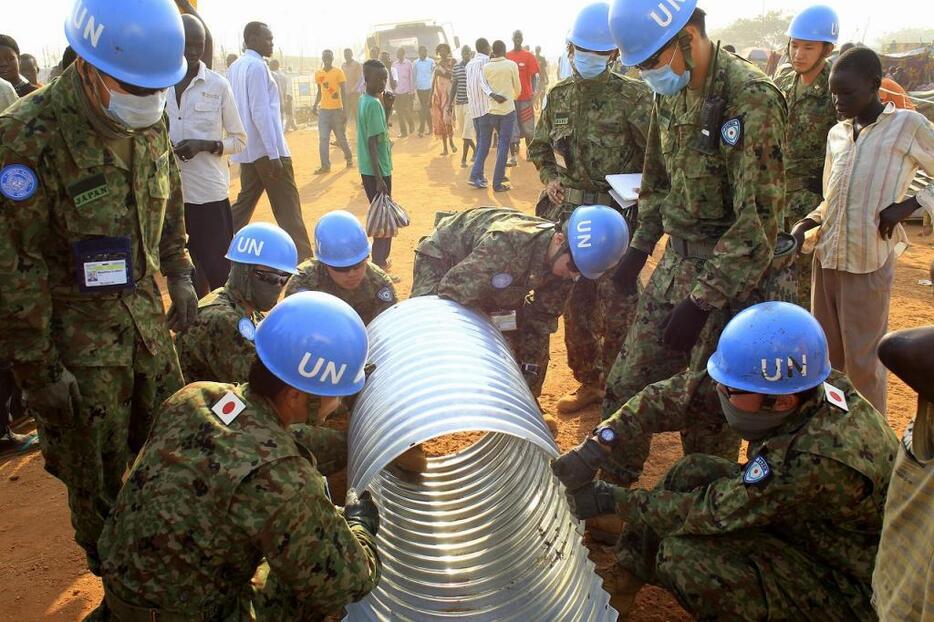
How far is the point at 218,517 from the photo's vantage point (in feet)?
7.58

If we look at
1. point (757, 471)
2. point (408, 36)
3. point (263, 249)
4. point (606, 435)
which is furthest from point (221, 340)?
point (408, 36)

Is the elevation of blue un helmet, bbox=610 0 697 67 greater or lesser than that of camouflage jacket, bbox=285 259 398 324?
greater

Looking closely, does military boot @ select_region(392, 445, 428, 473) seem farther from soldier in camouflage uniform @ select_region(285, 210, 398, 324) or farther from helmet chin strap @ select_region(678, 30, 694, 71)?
helmet chin strap @ select_region(678, 30, 694, 71)

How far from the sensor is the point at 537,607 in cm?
334

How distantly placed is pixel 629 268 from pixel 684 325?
81cm

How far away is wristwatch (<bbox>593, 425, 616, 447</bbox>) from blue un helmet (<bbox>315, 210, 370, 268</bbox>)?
210 centimetres

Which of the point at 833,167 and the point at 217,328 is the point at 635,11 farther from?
the point at 217,328

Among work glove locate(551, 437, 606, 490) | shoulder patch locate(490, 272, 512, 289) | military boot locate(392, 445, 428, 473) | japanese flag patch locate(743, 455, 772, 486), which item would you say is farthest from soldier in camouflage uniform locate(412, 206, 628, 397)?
japanese flag patch locate(743, 455, 772, 486)

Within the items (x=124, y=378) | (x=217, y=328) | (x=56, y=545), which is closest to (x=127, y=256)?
(x=124, y=378)

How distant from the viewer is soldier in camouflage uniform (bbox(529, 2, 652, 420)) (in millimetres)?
5051

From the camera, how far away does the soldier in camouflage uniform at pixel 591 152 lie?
199 inches

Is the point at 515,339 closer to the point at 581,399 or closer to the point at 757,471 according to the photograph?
the point at 581,399

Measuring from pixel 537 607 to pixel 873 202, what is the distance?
3.26m

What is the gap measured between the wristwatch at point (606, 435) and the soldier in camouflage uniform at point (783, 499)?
328 millimetres
